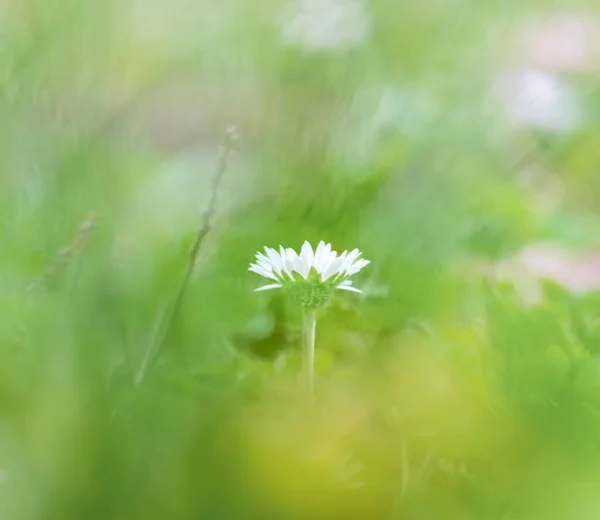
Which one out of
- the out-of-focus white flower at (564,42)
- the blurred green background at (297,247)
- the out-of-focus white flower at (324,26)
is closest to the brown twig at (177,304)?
the blurred green background at (297,247)

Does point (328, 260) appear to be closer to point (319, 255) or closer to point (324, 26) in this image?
point (319, 255)

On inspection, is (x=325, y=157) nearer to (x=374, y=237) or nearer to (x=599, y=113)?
(x=374, y=237)

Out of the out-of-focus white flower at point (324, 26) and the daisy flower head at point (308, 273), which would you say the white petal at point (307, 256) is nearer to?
the daisy flower head at point (308, 273)

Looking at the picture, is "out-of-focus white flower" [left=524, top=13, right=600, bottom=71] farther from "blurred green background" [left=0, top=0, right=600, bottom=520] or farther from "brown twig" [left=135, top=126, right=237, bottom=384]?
"brown twig" [left=135, top=126, right=237, bottom=384]

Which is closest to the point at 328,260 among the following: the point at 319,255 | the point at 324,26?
the point at 319,255

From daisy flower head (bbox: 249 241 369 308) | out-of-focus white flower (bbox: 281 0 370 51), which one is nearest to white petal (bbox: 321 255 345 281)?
daisy flower head (bbox: 249 241 369 308)
